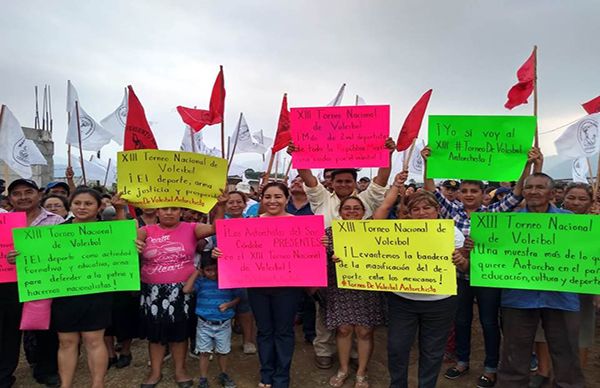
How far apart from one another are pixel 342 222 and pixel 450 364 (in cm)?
252

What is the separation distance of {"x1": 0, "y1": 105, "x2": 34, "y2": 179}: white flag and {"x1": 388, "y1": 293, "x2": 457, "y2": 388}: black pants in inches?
252

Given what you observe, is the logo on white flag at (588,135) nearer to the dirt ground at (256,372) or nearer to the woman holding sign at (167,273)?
the dirt ground at (256,372)

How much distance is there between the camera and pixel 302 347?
17.0 ft

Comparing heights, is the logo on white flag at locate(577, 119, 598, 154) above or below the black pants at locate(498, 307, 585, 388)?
above

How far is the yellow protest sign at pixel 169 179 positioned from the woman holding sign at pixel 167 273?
0.17m

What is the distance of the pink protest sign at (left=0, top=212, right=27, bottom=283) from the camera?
11.4ft

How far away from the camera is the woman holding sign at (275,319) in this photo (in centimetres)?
377

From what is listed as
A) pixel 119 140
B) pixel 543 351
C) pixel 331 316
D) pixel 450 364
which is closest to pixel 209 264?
pixel 331 316

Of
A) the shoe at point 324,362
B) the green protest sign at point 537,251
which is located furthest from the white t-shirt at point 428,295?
the shoe at point 324,362

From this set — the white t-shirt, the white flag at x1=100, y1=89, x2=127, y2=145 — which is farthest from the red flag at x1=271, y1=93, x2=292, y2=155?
the white flag at x1=100, y1=89, x2=127, y2=145

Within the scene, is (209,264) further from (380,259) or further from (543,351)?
(543,351)

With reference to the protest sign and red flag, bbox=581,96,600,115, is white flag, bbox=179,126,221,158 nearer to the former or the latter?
the protest sign

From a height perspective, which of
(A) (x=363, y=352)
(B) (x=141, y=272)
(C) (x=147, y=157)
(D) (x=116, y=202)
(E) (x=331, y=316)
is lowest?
(A) (x=363, y=352)

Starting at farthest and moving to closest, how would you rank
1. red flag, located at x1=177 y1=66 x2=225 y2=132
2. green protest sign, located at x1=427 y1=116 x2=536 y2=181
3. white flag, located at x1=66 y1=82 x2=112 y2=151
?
white flag, located at x1=66 y1=82 x2=112 y2=151 < red flag, located at x1=177 y1=66 x2=225 y2=132 < green protest sign, located at x1=427 y1=116 x2=536 y2=181
